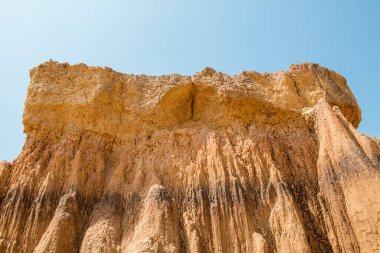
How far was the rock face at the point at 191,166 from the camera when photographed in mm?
11133

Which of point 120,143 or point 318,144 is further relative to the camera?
point 120,143

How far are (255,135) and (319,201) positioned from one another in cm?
370

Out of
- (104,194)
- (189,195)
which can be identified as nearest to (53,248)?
(104,194)

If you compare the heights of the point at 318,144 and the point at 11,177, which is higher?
the point at 318,144

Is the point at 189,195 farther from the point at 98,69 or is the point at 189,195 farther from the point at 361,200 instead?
the point at 98,69

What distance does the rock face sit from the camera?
438 inches

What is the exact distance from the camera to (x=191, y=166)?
13609mm

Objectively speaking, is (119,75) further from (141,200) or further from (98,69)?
(141,200)

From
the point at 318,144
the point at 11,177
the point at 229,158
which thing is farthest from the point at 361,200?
the point at 11,177

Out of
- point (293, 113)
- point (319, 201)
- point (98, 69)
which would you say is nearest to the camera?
point (319, 201)

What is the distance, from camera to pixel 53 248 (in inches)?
426

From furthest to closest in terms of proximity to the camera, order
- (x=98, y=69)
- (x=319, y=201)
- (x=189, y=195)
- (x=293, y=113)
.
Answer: (x=98, y=69) → (x=293, y=113) → (x=189, y=195) → (x=319, y=201)

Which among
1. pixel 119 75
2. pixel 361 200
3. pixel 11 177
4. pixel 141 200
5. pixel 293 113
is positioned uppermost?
pixel 119 75

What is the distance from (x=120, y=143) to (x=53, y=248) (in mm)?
5133
